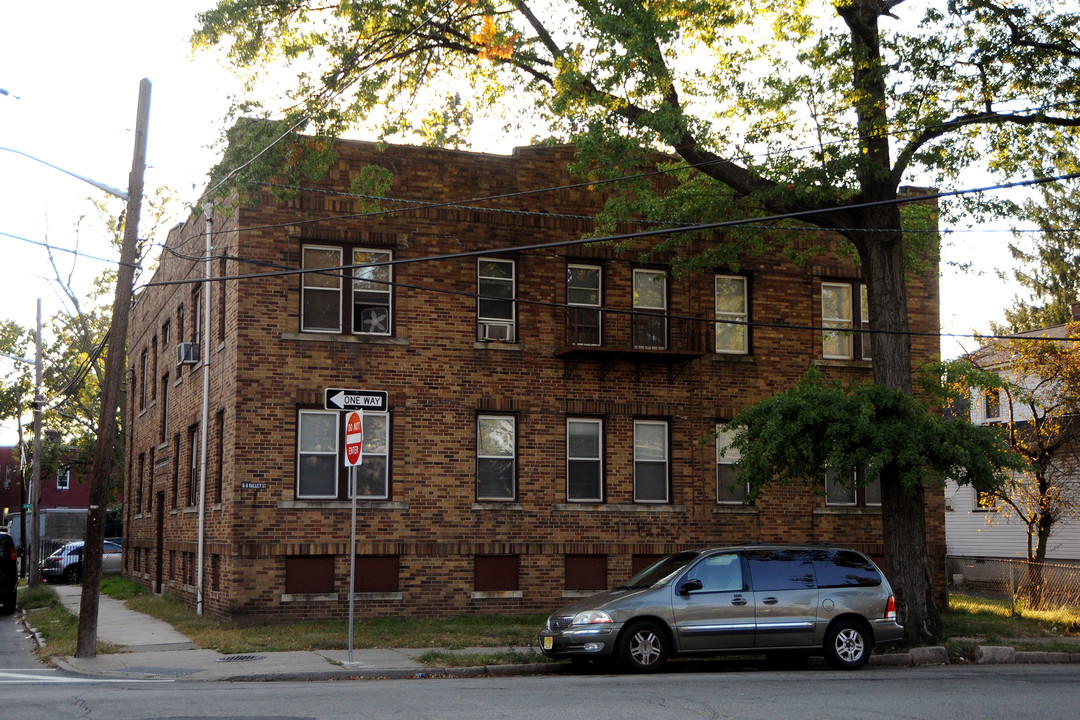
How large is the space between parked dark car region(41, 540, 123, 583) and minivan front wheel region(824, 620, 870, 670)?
30.6m

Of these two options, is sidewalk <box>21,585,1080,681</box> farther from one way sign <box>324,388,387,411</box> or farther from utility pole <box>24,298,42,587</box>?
utility pole <box>24,298,42,587</box>

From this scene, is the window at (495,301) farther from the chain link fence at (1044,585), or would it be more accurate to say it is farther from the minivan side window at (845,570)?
the chain link fence at (1044,585)

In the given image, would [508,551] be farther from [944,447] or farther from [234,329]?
[944,447]

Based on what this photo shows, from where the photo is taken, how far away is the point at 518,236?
21.2 meters

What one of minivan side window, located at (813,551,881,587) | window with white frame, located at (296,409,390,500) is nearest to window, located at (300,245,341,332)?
window with white frame, located at (296,409,390,500)

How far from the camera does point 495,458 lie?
20.9m

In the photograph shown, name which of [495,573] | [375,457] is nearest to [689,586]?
[495,573]

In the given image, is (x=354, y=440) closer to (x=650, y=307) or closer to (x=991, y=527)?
(x=650, y=307)

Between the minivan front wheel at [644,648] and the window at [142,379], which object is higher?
the window at [142,379]

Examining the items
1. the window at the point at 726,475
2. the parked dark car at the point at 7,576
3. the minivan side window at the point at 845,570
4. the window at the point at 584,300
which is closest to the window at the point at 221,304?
the window at the point at 584,300

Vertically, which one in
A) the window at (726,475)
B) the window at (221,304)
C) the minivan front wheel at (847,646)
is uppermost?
the window at (221,304)

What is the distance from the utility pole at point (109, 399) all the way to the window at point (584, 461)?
873 cm

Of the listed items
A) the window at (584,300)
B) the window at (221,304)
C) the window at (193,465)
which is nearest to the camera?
the window at (221,304)

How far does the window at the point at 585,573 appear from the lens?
2105cm
